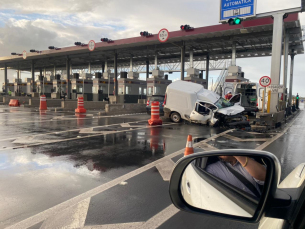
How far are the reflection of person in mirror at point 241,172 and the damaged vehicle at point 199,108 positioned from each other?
1101 cm

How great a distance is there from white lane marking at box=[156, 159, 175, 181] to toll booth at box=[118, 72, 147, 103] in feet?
89.3

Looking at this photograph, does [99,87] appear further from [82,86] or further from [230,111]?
[230,111]

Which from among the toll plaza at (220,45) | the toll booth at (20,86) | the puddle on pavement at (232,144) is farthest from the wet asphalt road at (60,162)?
the toll booth at (20,86)

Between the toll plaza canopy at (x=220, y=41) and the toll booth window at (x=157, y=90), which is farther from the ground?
the toll plaza canopy at (x=220, y=41)

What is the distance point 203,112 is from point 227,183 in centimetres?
1126

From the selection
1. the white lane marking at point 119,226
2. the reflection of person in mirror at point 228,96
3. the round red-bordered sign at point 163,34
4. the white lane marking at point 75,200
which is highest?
the round red-bordered sign at point 163,34

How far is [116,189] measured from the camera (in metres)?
4.00

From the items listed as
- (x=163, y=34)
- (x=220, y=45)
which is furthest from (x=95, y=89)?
(x=220, y=45)

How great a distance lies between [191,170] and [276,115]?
13.3 meters

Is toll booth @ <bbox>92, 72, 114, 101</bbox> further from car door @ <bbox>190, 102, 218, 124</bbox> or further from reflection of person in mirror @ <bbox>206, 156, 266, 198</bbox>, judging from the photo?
reflection of person in mirror @ <bbox>206, 156, 266, 198</bbox>

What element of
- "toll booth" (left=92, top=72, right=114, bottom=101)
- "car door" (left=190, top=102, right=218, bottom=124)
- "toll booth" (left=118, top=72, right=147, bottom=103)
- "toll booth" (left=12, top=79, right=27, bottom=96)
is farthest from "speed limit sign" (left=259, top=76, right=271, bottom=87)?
"toll booth" (left=12, top=79, right=27, bottom=96)

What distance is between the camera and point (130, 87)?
1335 inches

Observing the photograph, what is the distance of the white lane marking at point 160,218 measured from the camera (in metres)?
2.94

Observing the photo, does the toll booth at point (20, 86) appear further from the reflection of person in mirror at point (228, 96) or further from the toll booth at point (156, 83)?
the reflection of person in mirror at point (228, 96)
